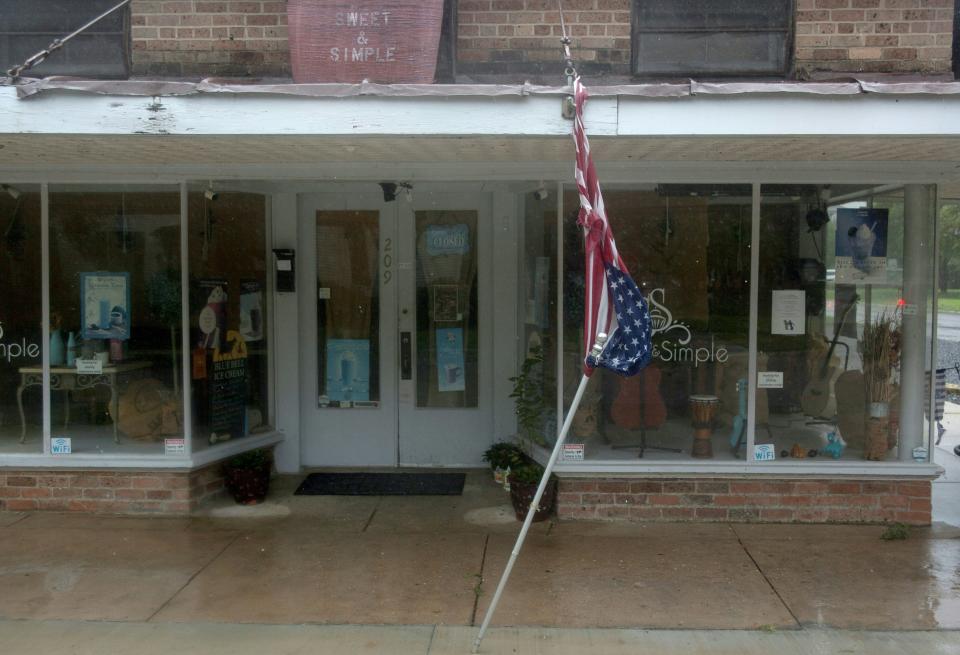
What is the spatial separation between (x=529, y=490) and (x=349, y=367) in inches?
84.8

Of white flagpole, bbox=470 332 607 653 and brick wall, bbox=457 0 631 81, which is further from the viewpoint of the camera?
brick wall, bbox=457 0 631 81

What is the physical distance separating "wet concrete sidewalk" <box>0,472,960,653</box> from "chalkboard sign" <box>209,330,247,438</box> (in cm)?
63

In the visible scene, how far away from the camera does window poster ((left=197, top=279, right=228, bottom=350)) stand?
6957mm

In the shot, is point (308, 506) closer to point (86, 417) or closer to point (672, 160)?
point (86, 417)

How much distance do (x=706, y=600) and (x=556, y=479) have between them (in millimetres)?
1623

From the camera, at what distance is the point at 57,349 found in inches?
266

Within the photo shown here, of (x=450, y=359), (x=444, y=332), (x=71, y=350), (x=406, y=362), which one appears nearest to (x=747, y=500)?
(x=450, y=359)

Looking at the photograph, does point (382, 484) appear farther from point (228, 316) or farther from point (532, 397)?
point (228, 316)

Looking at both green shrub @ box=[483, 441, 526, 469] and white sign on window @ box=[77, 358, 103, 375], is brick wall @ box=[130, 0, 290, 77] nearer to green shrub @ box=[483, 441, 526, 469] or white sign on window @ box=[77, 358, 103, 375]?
white sign on window @ box=[77, 358, 103, 375]

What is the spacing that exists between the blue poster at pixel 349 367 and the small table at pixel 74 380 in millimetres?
1569

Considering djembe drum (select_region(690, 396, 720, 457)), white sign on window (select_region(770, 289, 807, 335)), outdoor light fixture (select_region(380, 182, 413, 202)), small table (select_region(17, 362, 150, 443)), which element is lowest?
djembe drum (select_region(690, 396, 720, 457))

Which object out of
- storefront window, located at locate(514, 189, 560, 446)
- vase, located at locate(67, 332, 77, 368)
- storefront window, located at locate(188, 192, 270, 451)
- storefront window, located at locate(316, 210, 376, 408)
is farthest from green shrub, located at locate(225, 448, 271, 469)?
storefront window, located at locate(514, 189, 560, 446)

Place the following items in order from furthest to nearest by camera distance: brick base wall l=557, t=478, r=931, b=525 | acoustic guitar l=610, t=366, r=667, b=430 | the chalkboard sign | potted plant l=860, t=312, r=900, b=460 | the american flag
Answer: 1. the chalkboard sign
2. acoustic guitar l=610, t=366, r=667, b=430
3. potted plant l=860, t=312, r=900, b=460
4. brick base wall l=557, t=478, r=931, b=525
5. the american flag

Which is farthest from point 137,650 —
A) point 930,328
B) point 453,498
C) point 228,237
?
point 930,328
